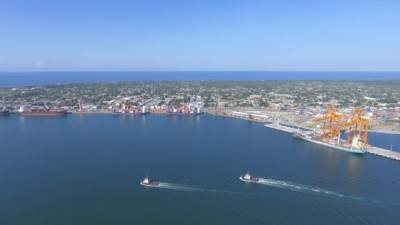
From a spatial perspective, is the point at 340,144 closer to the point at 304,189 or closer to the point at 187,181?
the point at 304,189

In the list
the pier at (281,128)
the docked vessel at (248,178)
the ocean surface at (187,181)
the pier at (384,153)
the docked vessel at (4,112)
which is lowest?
the ocean surface at (187,181)

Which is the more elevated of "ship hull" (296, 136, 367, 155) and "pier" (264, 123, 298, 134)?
"pier" (264, 123, 298, 134)

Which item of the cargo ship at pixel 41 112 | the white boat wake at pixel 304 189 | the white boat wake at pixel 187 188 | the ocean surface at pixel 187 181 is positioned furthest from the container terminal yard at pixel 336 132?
the cargo ship at pixel 41 112

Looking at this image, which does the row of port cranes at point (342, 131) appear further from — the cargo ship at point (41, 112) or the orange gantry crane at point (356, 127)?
the cargo ship at point (41, 112)

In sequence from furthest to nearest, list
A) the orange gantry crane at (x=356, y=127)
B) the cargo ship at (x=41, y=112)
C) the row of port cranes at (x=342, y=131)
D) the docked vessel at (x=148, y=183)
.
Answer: the cargo ship at (x=41, y=112)
the orange gantry crane at (x=356, y=127)
the row of port cranes at (x=342, y=131)
the docked vessel at (x=148, y=183)

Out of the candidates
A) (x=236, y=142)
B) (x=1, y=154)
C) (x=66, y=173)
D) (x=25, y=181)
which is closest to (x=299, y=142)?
(x=236, y=142)

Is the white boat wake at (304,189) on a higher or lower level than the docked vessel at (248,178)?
lower

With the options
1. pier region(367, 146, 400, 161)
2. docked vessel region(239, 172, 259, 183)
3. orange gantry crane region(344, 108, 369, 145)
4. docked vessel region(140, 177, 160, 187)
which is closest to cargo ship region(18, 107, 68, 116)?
docked vessel region(140, 177, 160, 187)

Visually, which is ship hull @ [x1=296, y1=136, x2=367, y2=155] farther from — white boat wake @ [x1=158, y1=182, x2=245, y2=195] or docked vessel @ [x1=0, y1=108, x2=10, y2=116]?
docked vessel @ [x1=0, y1=108, x2=10, y2=116]

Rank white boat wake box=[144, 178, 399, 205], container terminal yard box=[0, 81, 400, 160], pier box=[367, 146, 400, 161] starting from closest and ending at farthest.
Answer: white boat wake box=[144, 178, 399, 205], pier box=[367, 146, 400, 161], container terminal yard box=[0, 81, 400, 160]
